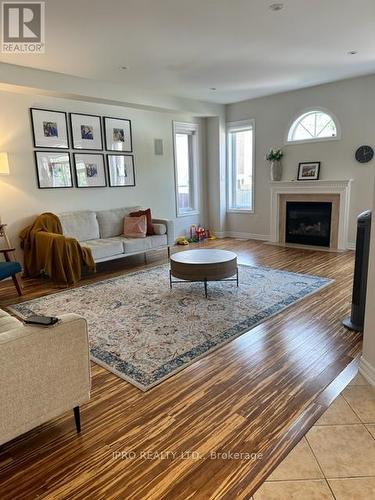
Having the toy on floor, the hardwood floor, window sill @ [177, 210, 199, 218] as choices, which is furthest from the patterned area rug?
window sill @ [177, 210, 199, 218]

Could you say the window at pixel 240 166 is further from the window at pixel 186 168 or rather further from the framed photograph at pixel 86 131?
the framed photograph at pixel 86 131

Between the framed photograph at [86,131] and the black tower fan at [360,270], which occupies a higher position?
the framed photograph at [86,131]

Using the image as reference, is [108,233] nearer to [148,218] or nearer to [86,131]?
[148,218]

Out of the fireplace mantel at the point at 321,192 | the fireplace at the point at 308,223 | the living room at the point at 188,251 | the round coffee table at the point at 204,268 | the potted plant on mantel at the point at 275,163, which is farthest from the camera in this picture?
the potted plant on mantel at the point at 275,163

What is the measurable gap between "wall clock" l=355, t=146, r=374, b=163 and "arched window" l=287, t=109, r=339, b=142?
47 cm

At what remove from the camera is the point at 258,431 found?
181 centimetres

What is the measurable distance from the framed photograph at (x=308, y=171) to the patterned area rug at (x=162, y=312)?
7.50 feet

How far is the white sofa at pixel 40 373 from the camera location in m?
1.49

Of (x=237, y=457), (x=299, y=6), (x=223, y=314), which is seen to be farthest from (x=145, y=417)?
(x=299, y=6)

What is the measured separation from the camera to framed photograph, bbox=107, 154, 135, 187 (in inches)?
227

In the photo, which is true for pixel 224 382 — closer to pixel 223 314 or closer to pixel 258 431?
pixel 258 431

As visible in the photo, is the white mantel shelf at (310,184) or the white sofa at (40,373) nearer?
the white sofa at (40,373)

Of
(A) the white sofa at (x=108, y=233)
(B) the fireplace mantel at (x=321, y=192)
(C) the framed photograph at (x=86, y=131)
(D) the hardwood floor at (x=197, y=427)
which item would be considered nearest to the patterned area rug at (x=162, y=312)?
(D) the hardwood floor at (x=197, y=427)

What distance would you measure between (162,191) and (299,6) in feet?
13.5
